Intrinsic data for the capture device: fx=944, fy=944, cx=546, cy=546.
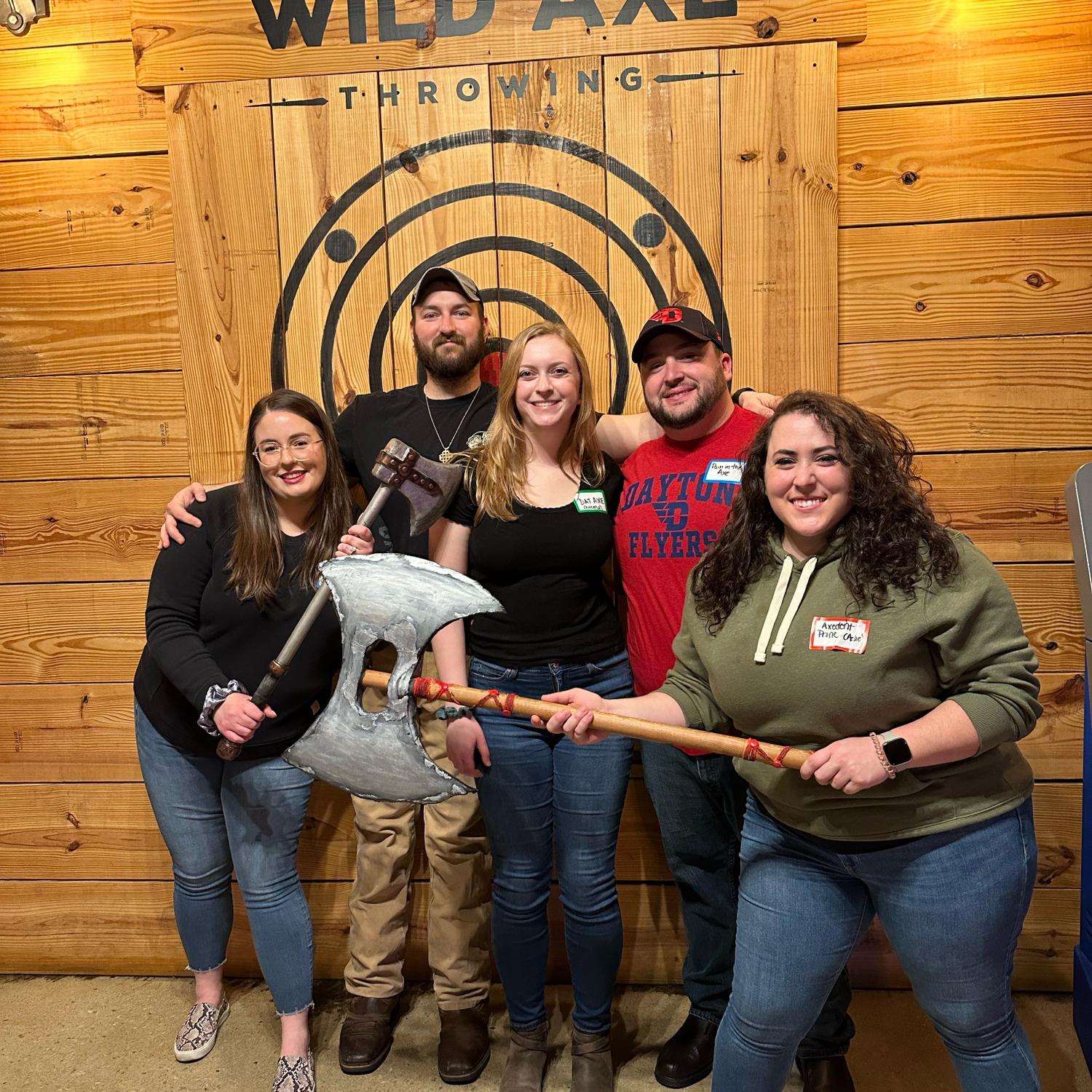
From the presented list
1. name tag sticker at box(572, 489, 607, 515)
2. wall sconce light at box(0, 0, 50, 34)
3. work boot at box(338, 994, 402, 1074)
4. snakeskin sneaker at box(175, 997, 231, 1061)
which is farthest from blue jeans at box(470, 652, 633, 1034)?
wall sconce light at box(0, 0, 50, 34)

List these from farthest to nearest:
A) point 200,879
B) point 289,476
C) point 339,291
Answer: point 339,291 < point 200,879 < point 289,476

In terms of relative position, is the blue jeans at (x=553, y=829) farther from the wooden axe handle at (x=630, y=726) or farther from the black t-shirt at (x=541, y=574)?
the wooden axe handle at (x=630, y=726)

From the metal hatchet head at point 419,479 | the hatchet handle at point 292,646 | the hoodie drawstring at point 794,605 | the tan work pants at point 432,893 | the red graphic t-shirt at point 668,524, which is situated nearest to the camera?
the hoodie drawstring at point 794,605

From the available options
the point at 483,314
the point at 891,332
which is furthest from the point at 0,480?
the point at 891,332

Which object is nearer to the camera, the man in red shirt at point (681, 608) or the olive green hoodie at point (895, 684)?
the olive green hoodie at point (895, 684)

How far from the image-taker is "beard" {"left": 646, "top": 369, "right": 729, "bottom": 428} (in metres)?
2.27

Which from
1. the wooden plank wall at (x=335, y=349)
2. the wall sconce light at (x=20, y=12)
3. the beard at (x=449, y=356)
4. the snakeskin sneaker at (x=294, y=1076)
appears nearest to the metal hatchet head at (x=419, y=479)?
the beard at (x=449, y=356)

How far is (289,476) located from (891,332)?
1.71m

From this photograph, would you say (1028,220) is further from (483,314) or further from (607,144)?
(483,314)

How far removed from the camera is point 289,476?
Result: 7.57 ft

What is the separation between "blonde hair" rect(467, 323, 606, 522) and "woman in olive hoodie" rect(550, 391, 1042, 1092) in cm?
58

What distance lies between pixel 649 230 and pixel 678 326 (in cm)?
56

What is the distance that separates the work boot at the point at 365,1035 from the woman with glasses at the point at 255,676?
4.4 inches

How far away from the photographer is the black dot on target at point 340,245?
2.78 metres
